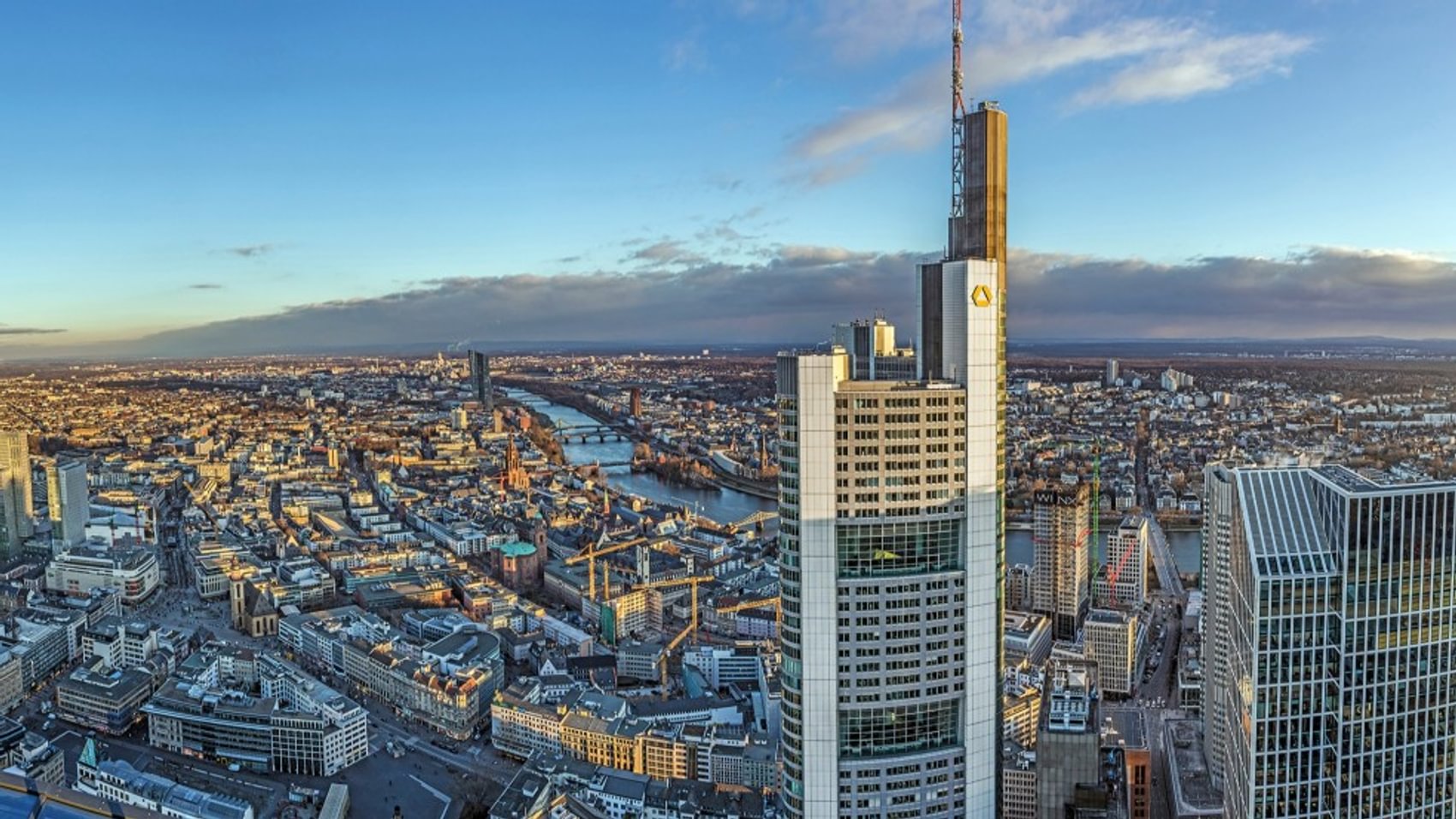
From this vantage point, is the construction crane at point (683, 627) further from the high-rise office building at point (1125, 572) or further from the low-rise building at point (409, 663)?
the high-rise office building at point (1125, 572)

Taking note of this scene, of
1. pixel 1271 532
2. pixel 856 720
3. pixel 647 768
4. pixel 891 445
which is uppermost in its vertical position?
pixel 891 445

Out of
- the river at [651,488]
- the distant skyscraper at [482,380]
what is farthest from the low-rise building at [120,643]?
the distant skyscraper at [482,380]

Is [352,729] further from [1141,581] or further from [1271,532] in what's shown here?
[1141,581]

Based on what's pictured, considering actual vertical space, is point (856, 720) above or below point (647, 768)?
above

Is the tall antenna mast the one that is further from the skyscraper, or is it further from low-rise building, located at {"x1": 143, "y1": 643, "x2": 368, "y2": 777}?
low-rise building, located at {"x1": 143, "y1": 643, "x2": 368, "y2": 777}

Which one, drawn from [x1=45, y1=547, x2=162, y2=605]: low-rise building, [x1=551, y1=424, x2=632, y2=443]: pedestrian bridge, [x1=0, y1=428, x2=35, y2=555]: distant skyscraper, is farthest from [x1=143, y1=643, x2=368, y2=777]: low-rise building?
[x1=551, y1=424, x2=632, y2=443]: pedestrian bridge

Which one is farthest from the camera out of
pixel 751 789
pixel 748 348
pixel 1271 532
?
pixel 748 348

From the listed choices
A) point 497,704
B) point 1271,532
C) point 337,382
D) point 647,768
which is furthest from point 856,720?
point 337,382

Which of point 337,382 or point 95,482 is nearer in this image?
point 95,482
